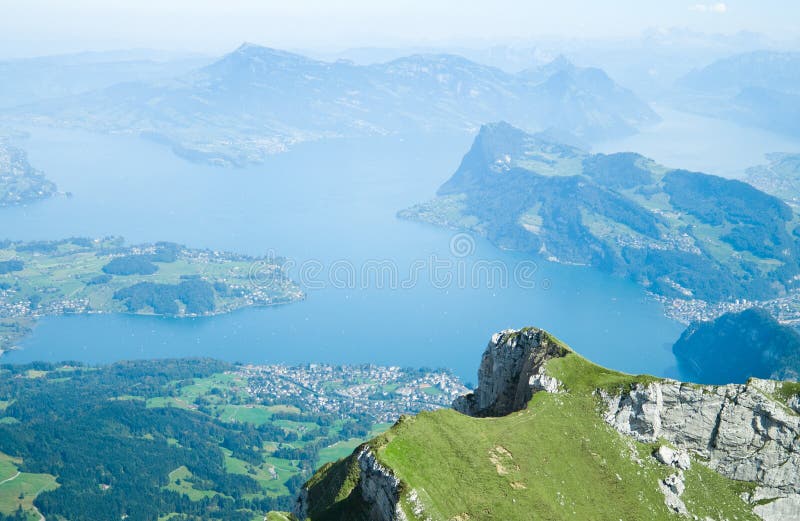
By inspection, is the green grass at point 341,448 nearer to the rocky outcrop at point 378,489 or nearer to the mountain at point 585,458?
the mountain at point 585,458

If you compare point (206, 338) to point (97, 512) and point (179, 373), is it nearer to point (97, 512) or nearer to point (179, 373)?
point (179, 373)

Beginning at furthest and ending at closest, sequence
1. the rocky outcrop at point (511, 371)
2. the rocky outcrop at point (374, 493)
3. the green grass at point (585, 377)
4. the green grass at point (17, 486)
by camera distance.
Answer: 1. the green grass at point (17, 486)
2. the rocky outcrop at point (511, 371)
3. the green grass at point (585, 377)
4. the rocky outcrop at point (374, 493)

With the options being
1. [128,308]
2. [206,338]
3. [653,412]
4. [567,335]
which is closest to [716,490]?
[653,412]

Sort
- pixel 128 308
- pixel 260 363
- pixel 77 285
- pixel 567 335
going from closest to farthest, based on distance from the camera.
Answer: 1. pixel 260 363
2. pixel 567 335
3. pixel 128 308
4. pixel 77 285

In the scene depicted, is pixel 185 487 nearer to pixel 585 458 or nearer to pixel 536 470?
pixel 585 458

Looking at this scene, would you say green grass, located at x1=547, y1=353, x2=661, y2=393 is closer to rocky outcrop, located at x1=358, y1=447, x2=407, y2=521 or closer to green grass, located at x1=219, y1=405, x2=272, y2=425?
rocky outcrop, located at x1=358, y1=447, x2=407, y2=521

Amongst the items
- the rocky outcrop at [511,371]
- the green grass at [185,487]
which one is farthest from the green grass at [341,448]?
the rocky outcrop at [511,371]
